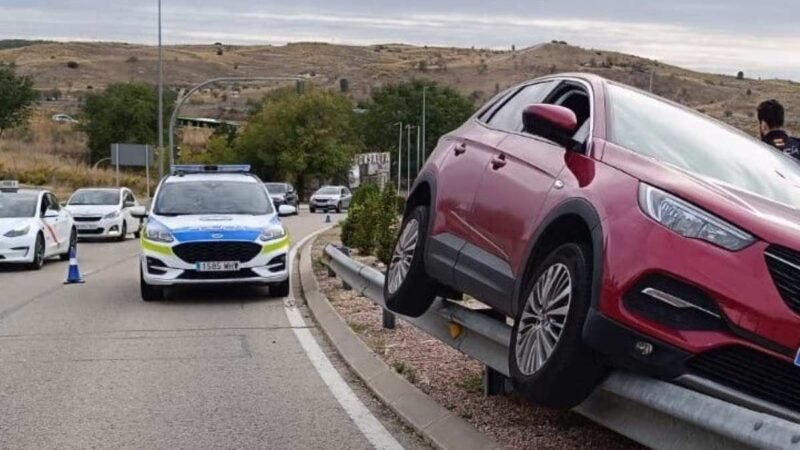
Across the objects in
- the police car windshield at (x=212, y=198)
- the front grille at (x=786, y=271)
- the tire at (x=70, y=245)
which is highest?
the front grille at (x=786, y=271)

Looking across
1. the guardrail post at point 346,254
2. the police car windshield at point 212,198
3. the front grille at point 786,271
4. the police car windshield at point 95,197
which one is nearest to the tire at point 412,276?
the front grille at point 786,271

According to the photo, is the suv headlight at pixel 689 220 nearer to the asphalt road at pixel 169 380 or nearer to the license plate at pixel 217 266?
the asphalt road at pixel 169 380

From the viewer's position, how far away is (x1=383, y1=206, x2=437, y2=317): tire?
A: 26.5 ft

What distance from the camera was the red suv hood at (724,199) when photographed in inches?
189

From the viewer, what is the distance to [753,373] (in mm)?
4742

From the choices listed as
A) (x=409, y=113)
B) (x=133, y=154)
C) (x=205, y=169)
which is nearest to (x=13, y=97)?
(x=133, y=154)

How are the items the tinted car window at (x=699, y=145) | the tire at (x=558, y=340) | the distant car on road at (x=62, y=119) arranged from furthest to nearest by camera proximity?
the distant car on road at (x=62, y=119), the tinted car window at (x=699, y=145), the tire at (x=558, y=340)

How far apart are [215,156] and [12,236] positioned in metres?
70.8

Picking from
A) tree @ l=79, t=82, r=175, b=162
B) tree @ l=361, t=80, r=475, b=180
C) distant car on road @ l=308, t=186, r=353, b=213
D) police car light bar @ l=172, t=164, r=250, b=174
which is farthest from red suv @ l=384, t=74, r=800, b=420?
tree @ l=79, t=82, r=175, b=162

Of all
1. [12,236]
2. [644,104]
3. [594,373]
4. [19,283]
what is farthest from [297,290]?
Answer: [594,373]

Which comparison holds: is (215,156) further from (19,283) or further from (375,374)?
(375,374)

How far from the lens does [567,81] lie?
7.22 meters

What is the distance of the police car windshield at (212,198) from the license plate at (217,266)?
1.33m

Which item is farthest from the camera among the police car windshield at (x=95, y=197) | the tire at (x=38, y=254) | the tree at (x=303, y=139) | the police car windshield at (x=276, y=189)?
the tree at (x=303, y=139)
